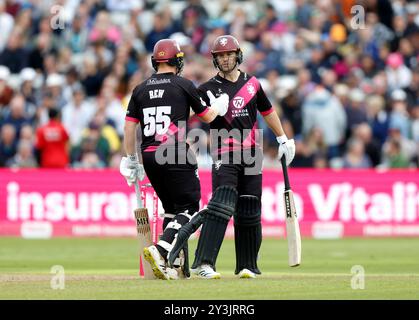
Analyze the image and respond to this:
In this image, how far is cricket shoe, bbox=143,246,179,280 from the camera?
1283 centimetres

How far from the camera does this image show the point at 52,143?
23.5 m

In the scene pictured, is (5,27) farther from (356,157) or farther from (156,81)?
(156,81)

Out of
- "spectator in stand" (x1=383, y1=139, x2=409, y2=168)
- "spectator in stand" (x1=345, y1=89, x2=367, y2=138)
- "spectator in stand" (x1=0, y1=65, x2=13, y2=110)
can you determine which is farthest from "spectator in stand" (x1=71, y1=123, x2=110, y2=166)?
"spectator in stand" (x1=383, y1=139, x2=409, y2=168)

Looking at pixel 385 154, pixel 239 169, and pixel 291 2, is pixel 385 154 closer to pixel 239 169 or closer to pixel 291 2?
pixel 291 2

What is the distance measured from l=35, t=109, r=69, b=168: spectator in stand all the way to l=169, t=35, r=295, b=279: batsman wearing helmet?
401 inches

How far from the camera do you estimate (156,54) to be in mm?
13320

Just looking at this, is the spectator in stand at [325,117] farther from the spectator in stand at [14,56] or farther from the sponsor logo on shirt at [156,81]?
the sponsor logo on shirt at [156,81]

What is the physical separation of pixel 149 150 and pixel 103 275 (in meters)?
1.97

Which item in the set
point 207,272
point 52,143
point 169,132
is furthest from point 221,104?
point 52,143

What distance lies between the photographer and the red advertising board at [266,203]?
22750 mm

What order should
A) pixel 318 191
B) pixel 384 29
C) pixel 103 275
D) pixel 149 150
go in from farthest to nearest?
pixel 384 29 → pixel 318 191 → pixel 103 275 → pixel 149 150

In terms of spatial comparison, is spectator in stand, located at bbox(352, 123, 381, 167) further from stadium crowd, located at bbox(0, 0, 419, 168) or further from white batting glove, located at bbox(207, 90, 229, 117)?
white batting glove, located at bbox(207, 90, 229, 117)
